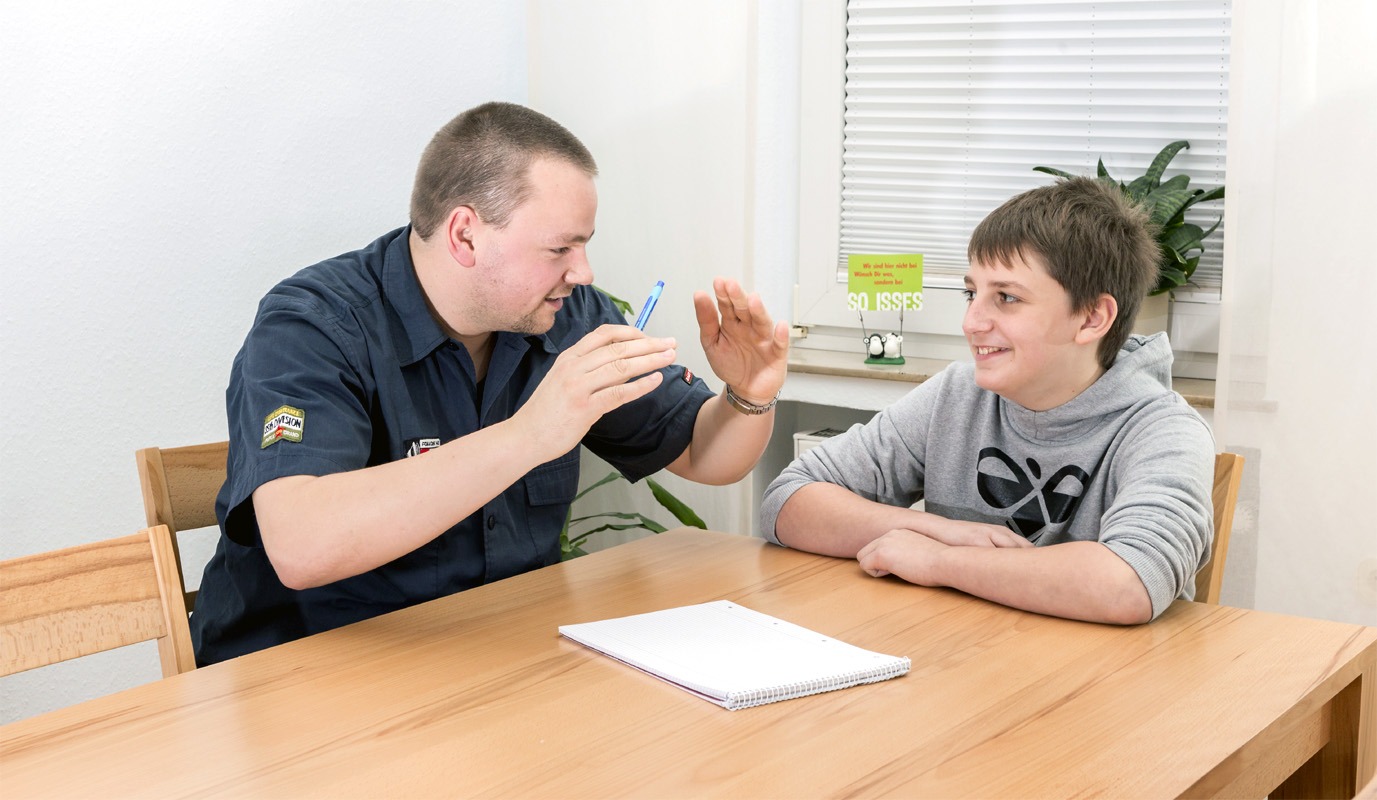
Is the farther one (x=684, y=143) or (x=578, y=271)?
(x=684, y=143)

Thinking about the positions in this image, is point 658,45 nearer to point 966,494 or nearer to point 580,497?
point 580,497

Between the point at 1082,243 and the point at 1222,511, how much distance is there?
40cm

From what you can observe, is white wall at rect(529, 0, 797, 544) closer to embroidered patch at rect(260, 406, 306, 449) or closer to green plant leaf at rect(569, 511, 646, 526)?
green plant leaf at rect(569, 511, 646, 526)

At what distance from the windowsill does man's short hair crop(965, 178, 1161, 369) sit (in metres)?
0.67

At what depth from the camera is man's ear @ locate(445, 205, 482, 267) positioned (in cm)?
161

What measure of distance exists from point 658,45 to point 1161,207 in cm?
116

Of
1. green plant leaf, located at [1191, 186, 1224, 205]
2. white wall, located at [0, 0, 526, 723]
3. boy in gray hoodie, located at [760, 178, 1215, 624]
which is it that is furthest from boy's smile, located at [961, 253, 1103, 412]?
white wall, located at [0, 0, 526, 723]

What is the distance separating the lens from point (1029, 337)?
1.59 m

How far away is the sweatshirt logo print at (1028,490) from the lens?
161 cm

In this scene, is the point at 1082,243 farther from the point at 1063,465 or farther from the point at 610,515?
the point at 610,515

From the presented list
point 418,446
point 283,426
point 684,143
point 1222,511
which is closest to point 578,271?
point 418,446

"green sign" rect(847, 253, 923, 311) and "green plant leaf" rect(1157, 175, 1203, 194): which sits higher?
"green plant leaf" rect(1157, 175, 1203, 194)

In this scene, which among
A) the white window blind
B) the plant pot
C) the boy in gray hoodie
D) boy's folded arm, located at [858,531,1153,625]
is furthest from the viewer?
the white window blind

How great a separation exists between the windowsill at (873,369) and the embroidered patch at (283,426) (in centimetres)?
135
